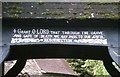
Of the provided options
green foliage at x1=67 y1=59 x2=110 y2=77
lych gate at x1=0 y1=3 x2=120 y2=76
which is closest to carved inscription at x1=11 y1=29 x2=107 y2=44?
lych gate at x1=0 y1=3 x2=120 y2=76

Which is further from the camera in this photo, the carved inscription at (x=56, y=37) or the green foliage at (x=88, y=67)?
the green foliage at (x=88, y=67)

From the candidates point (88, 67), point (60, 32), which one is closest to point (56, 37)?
Result: point (60, 32)

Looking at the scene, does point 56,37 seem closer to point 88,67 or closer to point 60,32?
point 60,32

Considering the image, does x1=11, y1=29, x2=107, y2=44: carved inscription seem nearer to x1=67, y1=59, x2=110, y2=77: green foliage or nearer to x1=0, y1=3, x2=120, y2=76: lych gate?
x1=0, y1=3, x2=120, y2=76: lych gate

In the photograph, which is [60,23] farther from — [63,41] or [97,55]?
[97,55]

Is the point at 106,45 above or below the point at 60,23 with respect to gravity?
below

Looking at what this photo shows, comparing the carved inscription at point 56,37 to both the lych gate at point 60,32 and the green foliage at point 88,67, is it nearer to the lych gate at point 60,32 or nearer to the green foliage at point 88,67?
the lych gate at point 60,32

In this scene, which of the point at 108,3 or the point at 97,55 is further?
the point at 97,55

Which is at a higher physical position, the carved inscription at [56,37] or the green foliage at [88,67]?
the carved inscription at [56,37]

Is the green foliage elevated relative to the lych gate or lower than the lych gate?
lower

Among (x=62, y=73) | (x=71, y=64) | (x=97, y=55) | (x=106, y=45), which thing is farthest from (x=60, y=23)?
(x=71, y=64)

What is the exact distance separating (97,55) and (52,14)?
120 inches

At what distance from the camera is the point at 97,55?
8625mm

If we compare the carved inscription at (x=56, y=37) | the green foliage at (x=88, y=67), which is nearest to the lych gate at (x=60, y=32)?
the carved inscription at (x=56, y=37)
